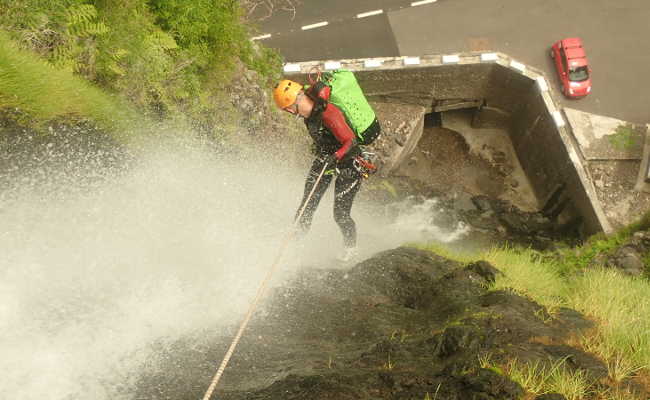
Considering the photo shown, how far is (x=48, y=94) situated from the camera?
7172mm

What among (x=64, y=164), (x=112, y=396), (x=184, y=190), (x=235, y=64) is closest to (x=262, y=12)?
(x=235, y=64)

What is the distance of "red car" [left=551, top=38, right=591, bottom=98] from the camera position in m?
13.3

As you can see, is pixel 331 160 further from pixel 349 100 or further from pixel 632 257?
pixel 632 257

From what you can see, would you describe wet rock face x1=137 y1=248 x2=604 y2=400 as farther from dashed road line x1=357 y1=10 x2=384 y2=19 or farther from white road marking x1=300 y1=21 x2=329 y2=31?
dashed road line x1=357 y1=10 x2=384 y2=19

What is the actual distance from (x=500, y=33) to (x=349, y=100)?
9607 mm

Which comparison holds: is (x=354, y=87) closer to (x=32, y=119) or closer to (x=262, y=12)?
(x=32, y=119)

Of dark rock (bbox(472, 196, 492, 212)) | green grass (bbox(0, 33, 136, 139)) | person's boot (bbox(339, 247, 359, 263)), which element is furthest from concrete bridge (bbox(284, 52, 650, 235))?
green grass (bbox(0, 33, 136, 139))

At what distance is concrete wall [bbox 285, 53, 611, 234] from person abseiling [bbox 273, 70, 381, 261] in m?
5.59

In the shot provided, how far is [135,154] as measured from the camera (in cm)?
870

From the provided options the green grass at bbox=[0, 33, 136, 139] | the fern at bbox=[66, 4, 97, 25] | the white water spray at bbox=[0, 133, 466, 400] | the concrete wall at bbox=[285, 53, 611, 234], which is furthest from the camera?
the concrete wall at bbox=[285, 53, 611, 234]

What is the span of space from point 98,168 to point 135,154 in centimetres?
76

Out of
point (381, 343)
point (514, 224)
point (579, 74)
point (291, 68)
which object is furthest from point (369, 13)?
point (381, 343)

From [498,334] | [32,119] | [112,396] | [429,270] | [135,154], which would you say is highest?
[32,119]

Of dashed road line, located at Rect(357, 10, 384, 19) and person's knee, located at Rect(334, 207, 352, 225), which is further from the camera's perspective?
dashed road line, located at Rect(357, 10, 384, 19)
